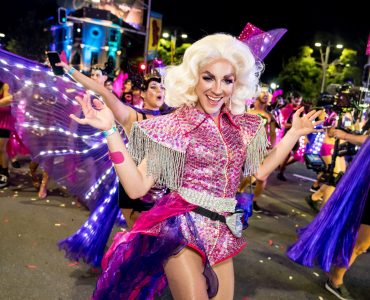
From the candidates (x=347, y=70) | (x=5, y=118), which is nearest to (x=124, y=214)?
(x=5, y=118)

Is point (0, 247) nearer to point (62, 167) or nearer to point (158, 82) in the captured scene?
point (62, 167)

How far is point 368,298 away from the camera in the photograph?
3941 mm

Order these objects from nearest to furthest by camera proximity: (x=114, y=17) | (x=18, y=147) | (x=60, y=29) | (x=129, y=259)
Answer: (x=129, y=259), (x=18, y=147), (x=114, y=17), (x=60, y=29)

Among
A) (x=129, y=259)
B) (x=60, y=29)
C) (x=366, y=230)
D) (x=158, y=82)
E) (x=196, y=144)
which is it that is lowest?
(x=366, y=230)

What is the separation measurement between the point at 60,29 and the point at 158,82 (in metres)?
56.4

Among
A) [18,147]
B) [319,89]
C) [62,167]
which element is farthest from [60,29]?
[62,167]

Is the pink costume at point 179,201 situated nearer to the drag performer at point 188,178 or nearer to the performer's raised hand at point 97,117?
the drag performer at point 188,178

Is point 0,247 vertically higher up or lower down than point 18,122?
lower down

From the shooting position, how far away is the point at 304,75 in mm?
37625

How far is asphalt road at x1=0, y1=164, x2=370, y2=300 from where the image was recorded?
3.60 meters

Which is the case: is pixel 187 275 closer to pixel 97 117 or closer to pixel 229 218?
pixel 229 218

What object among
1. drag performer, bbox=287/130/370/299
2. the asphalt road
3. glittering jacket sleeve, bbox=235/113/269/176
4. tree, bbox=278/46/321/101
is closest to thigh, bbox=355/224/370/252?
drag performer, bbox=287/130/370/299

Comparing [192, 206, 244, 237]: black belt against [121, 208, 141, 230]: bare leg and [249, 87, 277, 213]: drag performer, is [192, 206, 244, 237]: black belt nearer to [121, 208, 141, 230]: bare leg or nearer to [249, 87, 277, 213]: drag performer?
[121, 208, 141, 230]: bare leg

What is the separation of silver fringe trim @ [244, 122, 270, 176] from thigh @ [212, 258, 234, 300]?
56cm
